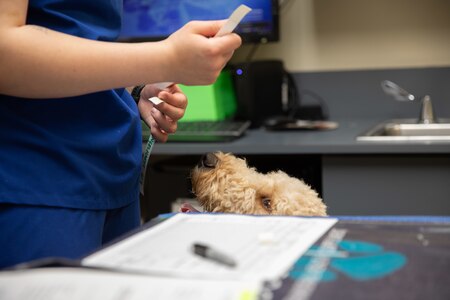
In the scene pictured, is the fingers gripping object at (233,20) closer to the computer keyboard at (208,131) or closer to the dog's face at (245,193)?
the dog's face at (245,193)

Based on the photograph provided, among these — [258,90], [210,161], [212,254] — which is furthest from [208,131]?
[212,254]

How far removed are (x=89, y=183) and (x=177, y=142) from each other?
993 millimetres

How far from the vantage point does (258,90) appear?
2.14 m

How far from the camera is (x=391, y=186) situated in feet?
5.56

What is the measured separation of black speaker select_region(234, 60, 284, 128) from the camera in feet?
6.92

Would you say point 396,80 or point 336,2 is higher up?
point 336,2

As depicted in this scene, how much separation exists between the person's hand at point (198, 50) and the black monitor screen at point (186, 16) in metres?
1.37

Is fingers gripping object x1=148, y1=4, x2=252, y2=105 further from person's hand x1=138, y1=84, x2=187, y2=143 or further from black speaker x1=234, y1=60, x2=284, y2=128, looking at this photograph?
black speaker x1=234, y1=60, x2=284, y2=128

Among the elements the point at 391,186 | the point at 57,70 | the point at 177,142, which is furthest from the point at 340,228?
the point at 177,142

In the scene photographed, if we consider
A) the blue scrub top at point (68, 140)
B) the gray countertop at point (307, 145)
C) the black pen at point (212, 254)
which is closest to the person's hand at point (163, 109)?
the blue scrub top at point (68, 140)

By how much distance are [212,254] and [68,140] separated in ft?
1.17

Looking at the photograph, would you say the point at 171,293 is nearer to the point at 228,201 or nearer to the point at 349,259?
the point at 349,259

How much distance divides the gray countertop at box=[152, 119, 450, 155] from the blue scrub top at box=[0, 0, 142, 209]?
854 mm

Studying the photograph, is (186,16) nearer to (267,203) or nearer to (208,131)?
(208,131)
